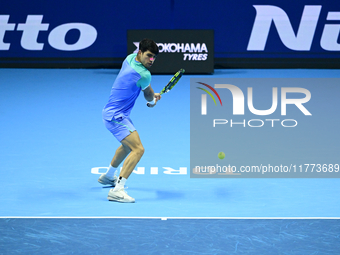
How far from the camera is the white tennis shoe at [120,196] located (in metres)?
6.58

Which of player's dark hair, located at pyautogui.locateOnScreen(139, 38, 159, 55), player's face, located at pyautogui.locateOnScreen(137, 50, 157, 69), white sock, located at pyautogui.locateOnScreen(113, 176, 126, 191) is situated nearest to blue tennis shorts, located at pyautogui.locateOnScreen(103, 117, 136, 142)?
white sock, located at pyautogui.locateOnScreen(113, 176, 126, 191)

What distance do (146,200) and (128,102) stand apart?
1.26m

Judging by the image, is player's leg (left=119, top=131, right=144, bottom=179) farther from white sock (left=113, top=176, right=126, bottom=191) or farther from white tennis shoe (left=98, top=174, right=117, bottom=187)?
white tennis shoe (left=98, top=174, right=117, bottom=187)

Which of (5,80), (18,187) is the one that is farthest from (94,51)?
(18,187)

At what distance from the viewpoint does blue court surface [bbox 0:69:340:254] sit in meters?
5.31

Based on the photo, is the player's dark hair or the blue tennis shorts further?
the blue tennis shorts

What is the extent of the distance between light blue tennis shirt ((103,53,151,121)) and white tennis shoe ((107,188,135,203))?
0.92m

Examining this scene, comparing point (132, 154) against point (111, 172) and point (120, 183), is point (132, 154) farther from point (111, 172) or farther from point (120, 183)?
point (111, 172)

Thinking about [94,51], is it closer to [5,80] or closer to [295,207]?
[5,80]

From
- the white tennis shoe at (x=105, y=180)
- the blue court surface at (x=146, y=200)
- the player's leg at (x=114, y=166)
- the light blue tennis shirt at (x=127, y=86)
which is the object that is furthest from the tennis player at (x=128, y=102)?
the white tennis shoe at (x=105, y=180)

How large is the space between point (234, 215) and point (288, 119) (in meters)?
5.11

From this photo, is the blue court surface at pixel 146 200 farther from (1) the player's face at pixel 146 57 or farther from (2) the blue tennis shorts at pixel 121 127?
(1) the player's face at pixel 146 57

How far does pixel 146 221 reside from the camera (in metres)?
5.88

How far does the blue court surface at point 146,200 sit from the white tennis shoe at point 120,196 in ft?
0.30
